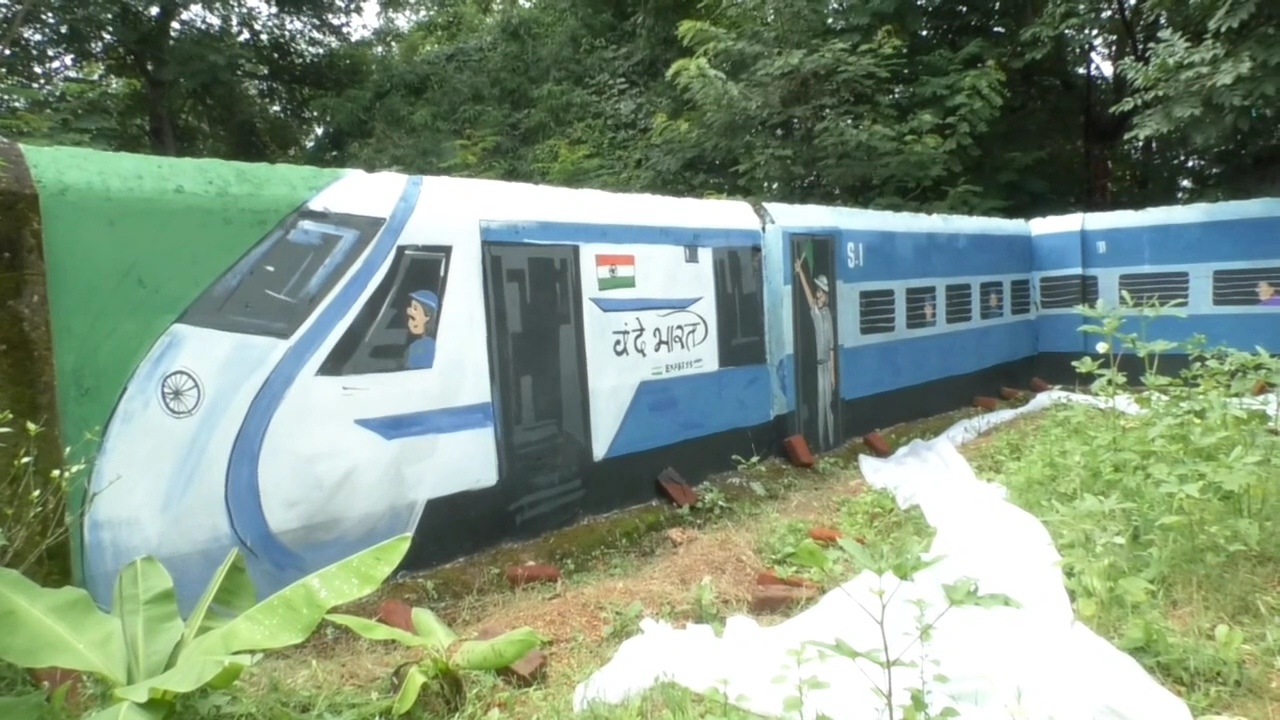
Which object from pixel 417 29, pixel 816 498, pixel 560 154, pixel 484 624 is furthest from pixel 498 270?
pixel 417 29

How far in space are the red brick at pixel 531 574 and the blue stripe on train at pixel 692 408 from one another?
37.9 inches

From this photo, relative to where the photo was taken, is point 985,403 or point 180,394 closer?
point 180,394

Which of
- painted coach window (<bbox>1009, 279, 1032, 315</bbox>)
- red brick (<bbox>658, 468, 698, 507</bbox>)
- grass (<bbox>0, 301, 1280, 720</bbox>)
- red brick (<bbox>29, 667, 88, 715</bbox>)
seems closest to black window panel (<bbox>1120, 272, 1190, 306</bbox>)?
painted coach window (<bbox>1009, 279, 1032, 315</bbox>)

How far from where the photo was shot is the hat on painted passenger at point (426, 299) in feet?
14.7

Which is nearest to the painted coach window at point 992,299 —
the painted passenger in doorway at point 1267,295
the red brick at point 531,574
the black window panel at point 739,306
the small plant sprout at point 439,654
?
the painted passenger in doorway at point 1267,295

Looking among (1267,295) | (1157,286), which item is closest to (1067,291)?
(1157,286)

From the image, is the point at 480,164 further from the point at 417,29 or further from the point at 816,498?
the point at 816,498

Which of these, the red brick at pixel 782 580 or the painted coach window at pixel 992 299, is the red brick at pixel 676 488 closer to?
the red brick at pixel 782 580

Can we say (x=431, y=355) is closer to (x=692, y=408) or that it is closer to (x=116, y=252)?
(x=116, y=252)

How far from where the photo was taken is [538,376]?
512 cm

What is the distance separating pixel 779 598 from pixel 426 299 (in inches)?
84.5

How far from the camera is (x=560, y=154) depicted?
14.0 metres

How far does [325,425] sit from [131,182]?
1233mm

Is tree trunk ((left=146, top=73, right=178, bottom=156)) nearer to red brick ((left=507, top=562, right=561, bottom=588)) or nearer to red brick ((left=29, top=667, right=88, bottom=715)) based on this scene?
red brick ((left=507, top=562, right=561, bottom=588))
